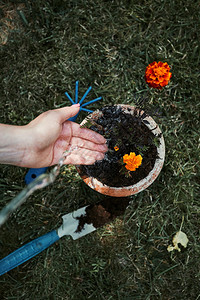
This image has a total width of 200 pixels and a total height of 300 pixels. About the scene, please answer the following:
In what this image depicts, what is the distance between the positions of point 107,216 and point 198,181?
89 centimetres

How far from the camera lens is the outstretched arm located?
6.25 ft

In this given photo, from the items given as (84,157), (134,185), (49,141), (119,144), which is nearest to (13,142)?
(49,141)

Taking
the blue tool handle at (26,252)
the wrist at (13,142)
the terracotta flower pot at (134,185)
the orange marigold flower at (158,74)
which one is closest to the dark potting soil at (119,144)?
the terracotta flower pot at (134,185)

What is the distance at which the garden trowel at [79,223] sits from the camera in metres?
2.38

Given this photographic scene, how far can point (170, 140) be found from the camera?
2.59 meters

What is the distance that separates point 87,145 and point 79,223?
2.55 ft

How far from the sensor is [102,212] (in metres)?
2.44

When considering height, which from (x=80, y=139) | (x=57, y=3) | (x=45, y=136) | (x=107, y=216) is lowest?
(x=107, y=216)

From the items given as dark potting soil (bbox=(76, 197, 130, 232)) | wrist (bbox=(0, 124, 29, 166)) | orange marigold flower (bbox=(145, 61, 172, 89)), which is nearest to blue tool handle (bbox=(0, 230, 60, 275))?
dark potting soil (bbox=(76, 197, 130, 232))

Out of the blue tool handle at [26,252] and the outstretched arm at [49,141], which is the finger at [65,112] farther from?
the blue tool handle at [26,252]

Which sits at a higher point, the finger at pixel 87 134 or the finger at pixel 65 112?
the finger at pixel 65 112

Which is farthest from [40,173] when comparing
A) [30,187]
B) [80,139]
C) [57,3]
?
[57,3]

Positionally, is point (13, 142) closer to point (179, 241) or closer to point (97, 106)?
point (97, 106)

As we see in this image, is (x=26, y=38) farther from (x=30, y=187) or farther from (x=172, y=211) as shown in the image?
(x=172, y=211)
